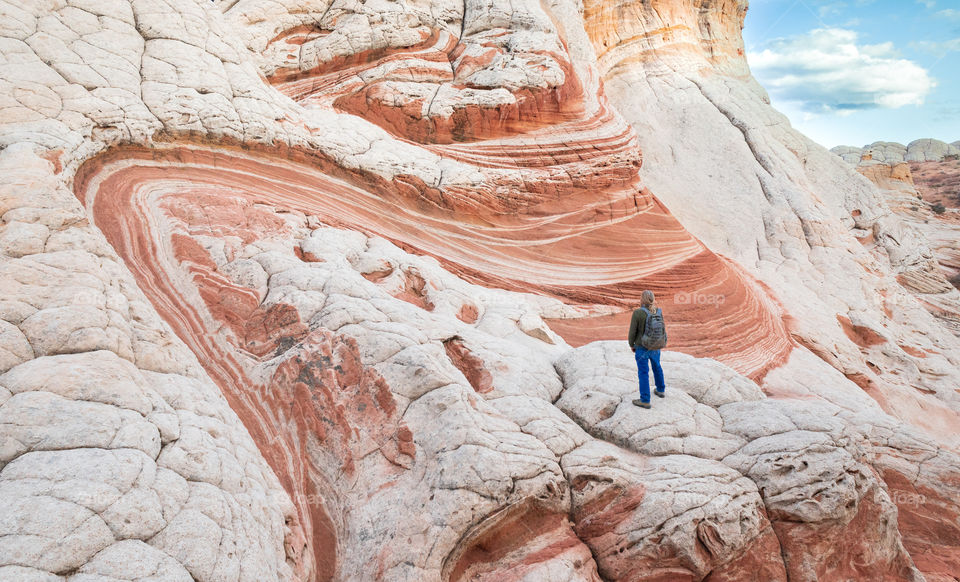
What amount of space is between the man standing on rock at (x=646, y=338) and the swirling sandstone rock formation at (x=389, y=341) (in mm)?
372

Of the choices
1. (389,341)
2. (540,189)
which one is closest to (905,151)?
(540,189)

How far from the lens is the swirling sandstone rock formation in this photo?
13.0 ft

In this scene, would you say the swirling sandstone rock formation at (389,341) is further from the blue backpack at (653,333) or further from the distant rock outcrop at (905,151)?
the distant rock outcrop at (905,151)

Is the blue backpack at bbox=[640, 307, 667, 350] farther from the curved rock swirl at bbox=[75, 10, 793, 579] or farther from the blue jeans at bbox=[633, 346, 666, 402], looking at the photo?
the curved rock swirl at bbox=[75, 10, 793, 579]

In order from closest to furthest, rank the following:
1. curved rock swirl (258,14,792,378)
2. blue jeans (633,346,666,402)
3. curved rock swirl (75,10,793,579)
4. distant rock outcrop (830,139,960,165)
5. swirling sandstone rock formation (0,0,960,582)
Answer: swirling sandstone rock formation (0,0,960,582) → curved rock swirl (75,10,793,579) → blue jeans (633,346,666,402) → curved rock swirl (258,14,792,378) → distant rock outcrop (830,139,960,165)

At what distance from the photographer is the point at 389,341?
593 centimetres

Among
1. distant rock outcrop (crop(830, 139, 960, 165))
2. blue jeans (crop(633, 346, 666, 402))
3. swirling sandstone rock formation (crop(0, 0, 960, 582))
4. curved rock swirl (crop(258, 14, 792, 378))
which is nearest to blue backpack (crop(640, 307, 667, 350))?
blue jeans (crop(633, 346, 666, 402))

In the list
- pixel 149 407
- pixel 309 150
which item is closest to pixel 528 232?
pixel 309 150

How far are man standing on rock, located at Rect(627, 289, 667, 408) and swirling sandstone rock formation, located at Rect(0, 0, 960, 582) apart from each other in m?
0.37

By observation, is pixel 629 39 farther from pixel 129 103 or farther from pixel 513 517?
pixel 513 517

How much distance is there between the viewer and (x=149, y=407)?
4039mm

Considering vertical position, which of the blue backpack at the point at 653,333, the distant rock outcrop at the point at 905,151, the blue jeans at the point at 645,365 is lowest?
the blue jeans at the point at 645,365

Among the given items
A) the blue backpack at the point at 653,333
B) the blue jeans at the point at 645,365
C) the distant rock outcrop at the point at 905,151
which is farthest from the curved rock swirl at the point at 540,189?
the distant rock outcrop at the point at 905,151

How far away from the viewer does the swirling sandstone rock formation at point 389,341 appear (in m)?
3.97
